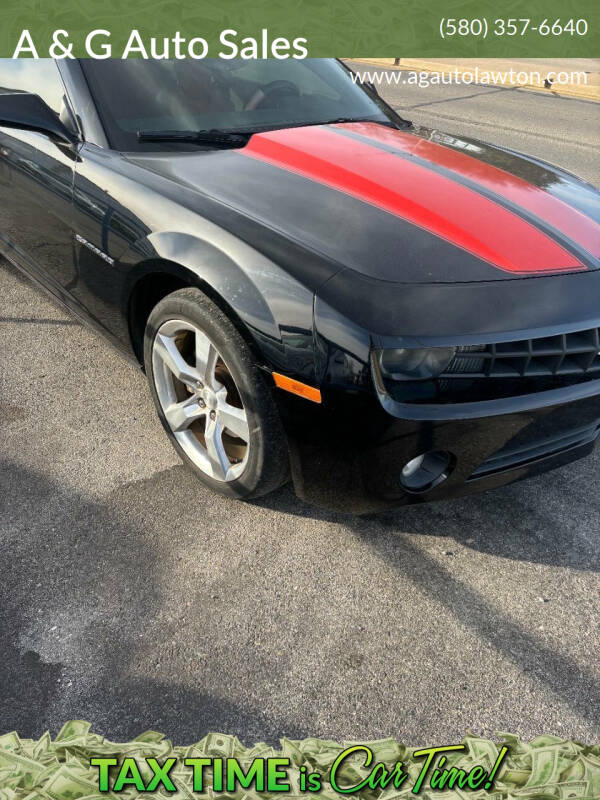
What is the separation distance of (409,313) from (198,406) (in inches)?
36.1

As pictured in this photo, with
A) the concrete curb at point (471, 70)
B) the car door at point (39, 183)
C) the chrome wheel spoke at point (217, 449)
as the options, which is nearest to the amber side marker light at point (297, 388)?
the chrome wheel spoke at point (217, 449)

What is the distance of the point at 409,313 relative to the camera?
75.3 inches

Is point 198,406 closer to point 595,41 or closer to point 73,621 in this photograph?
point 73,621

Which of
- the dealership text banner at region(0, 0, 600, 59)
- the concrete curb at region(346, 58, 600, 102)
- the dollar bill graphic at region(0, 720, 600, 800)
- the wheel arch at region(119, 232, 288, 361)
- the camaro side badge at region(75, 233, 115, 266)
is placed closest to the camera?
the dollar bill graphic at region(0, 720, 600, 800)

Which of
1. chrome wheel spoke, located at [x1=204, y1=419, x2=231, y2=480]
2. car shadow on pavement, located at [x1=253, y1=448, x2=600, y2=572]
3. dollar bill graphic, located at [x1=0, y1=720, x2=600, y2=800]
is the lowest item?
dollar bill graphic, located at [x1=0, y1=720, x2=600, y2=800]

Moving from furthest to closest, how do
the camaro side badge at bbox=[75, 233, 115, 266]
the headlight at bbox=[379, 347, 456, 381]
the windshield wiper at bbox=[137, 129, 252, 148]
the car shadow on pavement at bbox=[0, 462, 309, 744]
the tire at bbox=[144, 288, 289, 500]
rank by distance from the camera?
the windshield wiper at bbox=[137, 129, 252, 148], the camaro side badge at bbox=[75, 233, 115, 266], the tire at bbox=[144, 288, 289, 500], the headlight at bbox=[379, 347, 456, 381], the car shadow on pavement at bbox=[0, 462, 309, 744]

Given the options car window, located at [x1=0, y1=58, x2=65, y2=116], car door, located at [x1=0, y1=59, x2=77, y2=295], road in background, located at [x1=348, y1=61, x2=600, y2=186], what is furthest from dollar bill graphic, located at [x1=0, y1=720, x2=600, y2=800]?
road in background, located at [x1=348, y1=61, x2=600, y2=186]

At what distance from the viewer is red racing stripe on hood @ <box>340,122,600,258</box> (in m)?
2.40

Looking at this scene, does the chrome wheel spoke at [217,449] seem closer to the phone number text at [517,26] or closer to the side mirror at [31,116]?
the side mirror at [31,116]

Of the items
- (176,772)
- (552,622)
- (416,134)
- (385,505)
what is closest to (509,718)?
(552,622)

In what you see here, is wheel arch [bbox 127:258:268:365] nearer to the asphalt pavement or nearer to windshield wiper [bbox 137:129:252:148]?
the asphalt pavement

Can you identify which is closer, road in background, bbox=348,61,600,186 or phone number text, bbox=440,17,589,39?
road in background, bbox=348,61,600,186

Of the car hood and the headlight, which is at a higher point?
the car hood

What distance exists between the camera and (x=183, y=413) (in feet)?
8.26
